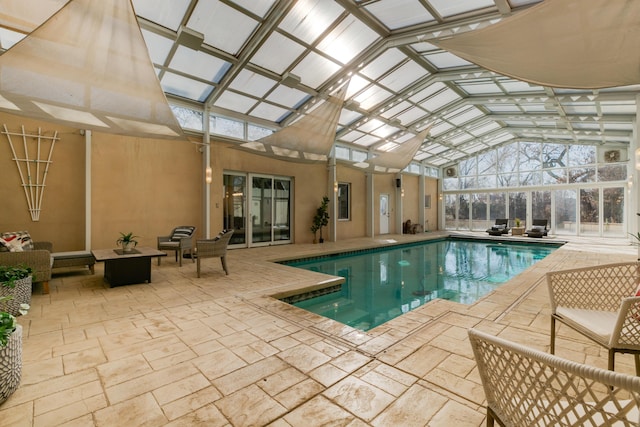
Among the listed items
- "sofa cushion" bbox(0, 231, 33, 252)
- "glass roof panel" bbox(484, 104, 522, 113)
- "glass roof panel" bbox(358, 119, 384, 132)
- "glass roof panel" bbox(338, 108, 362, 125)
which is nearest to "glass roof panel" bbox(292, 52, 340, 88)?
"glass roof panel" bbox(338, 108, 362, 125)

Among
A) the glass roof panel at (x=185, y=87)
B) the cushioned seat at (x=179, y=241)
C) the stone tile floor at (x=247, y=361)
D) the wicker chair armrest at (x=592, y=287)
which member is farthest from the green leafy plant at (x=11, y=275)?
the wicker chair armrest at (x=592, y=287)

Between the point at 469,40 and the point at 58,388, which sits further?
the point at 469,40

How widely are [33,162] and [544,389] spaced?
24.3 feet

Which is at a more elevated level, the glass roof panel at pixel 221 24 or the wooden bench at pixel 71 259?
the glass roof panel at pixel 221 24

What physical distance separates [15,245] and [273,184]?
18.9ft

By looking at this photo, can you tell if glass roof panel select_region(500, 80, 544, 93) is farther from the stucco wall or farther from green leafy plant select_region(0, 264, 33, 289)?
green leafy plant select_region(0, 264, 33, 289)

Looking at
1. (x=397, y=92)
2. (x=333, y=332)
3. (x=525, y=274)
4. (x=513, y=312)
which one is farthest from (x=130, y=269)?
(x=397, y=92)

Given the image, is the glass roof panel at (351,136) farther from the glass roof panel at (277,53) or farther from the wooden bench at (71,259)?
the wooden bench at (71,259)

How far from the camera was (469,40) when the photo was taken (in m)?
3.03

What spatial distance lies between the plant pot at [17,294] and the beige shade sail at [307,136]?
363 cm

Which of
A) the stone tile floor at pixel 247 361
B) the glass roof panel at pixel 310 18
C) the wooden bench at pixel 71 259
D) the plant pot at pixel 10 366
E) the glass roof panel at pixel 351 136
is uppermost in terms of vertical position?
the glass roof panel at pixel 310 18

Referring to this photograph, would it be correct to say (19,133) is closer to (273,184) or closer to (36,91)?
(36,91)

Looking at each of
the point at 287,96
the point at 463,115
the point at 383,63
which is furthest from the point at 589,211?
the point at 287,96

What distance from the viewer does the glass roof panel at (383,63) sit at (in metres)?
6.24
